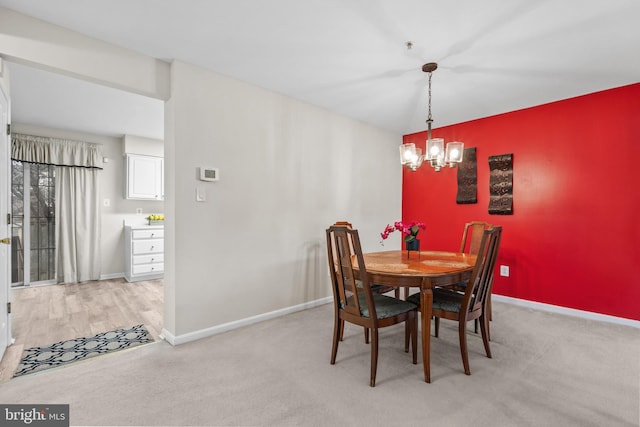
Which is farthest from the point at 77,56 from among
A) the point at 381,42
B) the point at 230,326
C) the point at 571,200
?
the point at 571,200

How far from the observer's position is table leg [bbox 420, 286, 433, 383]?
198cm

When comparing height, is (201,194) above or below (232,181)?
below

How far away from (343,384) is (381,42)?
240 cm

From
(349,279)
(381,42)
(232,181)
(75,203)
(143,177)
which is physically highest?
(381,42)

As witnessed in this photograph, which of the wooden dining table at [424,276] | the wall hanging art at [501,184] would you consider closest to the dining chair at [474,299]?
the wooden dining table at [424,276]

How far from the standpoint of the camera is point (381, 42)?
2311mm

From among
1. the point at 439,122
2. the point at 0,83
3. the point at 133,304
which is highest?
the point at 439,122

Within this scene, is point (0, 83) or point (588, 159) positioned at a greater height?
point (0, 83)

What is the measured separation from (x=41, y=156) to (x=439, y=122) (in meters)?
5.64

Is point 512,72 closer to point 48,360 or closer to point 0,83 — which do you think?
point 0,83

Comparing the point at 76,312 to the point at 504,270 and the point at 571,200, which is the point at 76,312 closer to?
the point at 504,270

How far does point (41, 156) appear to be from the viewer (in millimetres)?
4434

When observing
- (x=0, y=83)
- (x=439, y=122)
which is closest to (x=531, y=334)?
(x=439, y=122)

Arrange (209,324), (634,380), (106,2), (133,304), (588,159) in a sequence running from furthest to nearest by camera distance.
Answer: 1. (133,304)
2. (588,159)
3. (209,324)
4. (634,380)
5. (106,2)
